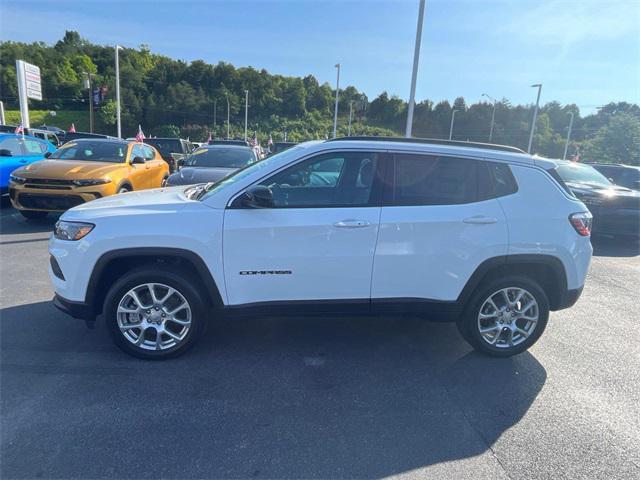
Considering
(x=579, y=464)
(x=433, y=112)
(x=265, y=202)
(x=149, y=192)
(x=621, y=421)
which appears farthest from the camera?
(x=433, y=112)

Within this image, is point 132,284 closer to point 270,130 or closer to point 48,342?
point 48,342

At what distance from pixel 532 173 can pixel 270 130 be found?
89071 millimetres

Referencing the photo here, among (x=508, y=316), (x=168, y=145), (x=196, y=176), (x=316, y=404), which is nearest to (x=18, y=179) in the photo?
(x=196, y=176)

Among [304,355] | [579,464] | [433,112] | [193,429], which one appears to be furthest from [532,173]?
[433,112]

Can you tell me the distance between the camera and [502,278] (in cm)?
352

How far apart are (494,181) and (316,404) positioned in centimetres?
232

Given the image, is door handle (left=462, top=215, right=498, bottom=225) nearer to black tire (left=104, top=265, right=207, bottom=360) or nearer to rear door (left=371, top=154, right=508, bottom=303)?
rear door (left=371, top=154, right=508, bottom=303)

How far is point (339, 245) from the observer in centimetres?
321

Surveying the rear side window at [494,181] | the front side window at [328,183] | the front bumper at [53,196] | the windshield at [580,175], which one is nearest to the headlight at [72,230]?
the front side window at [328,183]

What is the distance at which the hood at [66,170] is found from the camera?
716cm

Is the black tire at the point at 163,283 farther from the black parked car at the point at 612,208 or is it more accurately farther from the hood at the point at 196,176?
the black parked car at the point at 612,208

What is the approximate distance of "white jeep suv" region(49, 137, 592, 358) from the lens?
10.4 feet

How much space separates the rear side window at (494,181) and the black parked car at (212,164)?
518 cm

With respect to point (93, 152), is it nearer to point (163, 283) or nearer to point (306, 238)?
point (163, 283)
